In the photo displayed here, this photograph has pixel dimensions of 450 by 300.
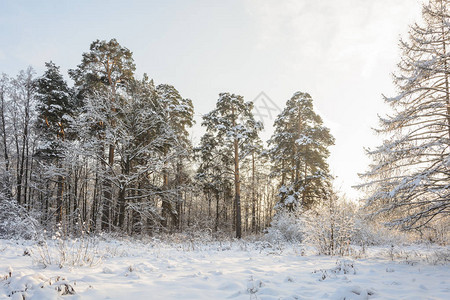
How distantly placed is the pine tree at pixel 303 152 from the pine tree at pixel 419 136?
28.8ft

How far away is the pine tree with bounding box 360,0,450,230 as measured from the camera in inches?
269

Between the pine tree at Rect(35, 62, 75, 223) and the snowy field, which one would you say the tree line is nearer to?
the pine tree at Rect(35, 62, 75, 223)

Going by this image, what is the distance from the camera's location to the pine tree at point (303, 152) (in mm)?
17250

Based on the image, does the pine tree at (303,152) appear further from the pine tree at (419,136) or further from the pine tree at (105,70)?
the pine tree at (105,70)

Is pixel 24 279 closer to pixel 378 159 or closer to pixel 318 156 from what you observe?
pixel 378 159

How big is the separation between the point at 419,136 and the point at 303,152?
10634 millimetres

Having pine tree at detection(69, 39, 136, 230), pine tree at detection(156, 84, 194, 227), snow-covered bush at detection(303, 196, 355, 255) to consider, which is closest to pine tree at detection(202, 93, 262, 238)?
pine tree at detection(156, 84, 194, 227)

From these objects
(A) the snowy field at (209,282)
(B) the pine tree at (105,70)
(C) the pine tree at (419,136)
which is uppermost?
(B) the pine tree at (105,70)

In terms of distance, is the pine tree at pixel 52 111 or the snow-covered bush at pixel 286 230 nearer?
the snow-covered bush at pixel 286 230

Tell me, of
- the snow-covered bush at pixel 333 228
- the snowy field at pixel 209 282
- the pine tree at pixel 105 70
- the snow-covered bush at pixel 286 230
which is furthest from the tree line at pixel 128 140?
the snowy field at pixel 209 282

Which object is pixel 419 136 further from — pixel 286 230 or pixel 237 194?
pixel 237 194

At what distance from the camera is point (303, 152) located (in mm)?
18203

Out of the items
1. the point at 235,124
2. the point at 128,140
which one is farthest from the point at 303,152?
the point at 128,140

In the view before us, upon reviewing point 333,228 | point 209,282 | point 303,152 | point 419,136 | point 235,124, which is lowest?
point 209,282
